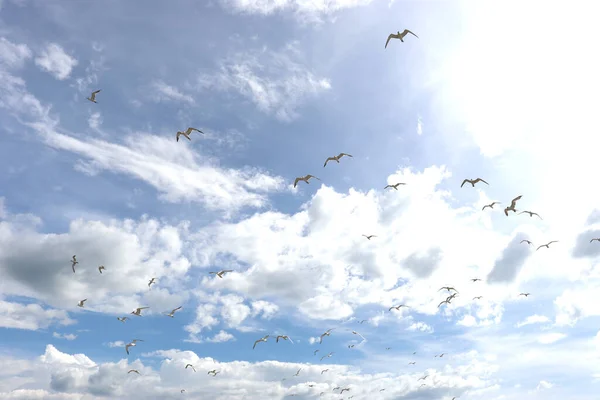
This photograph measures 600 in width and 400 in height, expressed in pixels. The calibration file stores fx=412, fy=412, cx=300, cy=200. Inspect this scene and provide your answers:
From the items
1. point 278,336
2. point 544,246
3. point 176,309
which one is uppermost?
point 544,246

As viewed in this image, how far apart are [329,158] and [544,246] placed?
5327cm

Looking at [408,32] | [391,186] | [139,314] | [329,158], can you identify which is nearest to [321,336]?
[139,314]

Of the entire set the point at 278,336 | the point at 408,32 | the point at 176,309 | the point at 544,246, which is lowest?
the point at 278,336

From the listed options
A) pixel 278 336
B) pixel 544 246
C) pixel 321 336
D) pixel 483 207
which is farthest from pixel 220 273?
pixel 544 246

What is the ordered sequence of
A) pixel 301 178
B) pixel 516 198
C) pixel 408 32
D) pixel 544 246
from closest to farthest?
pixel 408 32, pixel 301 178, pixel 516 198, pixel 544 246

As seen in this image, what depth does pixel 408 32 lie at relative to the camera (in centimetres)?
5038

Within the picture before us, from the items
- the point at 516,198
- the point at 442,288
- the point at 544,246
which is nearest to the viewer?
the point at 516,198

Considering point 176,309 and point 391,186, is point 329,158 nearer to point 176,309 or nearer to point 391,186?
point 391,186

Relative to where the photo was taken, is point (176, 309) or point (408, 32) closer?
point (408, 32)

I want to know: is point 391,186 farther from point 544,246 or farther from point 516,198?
point 544,246

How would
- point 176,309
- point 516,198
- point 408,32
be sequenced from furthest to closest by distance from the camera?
point 176,309 → point 516,198 → point 408,32

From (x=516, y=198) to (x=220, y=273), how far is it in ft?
185

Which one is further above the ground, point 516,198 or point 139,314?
point 516,198

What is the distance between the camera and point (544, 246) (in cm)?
8338
